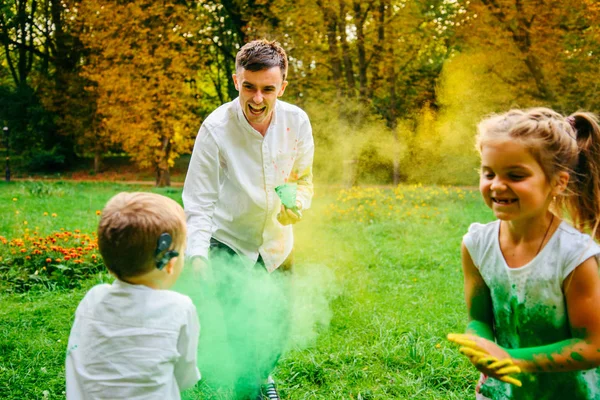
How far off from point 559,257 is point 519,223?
0.56 feet

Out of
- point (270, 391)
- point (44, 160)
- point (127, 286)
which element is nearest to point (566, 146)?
point (127, 286)

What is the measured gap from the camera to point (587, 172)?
172cm

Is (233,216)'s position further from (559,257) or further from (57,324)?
(57,324)

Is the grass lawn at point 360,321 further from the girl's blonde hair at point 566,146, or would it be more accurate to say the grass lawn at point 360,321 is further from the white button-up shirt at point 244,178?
the girl's blonde hair at point 566,146

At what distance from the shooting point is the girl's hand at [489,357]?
1512 millimetres

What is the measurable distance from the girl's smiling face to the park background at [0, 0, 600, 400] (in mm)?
1814

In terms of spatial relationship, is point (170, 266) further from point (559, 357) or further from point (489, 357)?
point (559, 357)

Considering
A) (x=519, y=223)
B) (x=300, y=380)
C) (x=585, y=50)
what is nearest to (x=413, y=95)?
(x=585, y=50)

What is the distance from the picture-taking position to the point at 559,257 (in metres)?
1.60

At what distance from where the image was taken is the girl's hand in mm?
1512

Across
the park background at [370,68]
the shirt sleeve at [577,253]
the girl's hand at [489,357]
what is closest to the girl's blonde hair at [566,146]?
the shirt sleeve at [577,253]

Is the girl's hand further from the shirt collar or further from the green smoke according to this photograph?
the green smoke

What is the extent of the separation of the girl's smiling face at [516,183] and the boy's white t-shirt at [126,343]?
103 cm

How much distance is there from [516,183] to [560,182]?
154mm
